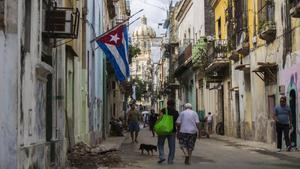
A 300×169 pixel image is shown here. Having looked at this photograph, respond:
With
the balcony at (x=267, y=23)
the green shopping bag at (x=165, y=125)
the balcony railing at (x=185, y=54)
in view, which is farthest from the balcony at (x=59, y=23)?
the balcony railing at (x=185, y=54)

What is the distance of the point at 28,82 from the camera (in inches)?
394

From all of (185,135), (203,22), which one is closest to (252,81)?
(185,135)

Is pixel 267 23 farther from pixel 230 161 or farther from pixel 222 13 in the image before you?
pixel 222 13

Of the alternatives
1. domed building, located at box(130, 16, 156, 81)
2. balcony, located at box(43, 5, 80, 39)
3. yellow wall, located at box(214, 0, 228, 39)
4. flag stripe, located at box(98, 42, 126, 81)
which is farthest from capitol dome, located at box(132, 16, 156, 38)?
balcony, located at box(43, 5, 80, 39)

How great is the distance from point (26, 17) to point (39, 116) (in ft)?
6.30

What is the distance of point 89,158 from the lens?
15.8 meters

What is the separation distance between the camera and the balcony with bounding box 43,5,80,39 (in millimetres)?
12062

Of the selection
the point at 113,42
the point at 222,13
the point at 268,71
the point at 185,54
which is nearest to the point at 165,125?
the point at 113,42

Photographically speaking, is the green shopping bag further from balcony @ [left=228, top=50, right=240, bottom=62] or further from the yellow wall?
the yellow wall

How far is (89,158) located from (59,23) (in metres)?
4.79

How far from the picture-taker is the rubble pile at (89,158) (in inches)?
Result: 599

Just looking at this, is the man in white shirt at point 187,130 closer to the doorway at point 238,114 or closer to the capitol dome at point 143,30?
the doorway at point 238,114

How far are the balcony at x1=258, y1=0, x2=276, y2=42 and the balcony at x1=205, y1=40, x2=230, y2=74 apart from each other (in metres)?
9.47

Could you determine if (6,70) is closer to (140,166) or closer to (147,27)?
(140,166)
